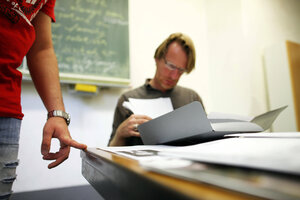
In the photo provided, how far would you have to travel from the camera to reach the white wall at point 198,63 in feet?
4.11

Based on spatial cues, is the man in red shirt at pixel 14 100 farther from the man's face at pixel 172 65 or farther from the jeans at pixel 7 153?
the man's face at pixel 172 65

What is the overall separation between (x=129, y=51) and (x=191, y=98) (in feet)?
2.06

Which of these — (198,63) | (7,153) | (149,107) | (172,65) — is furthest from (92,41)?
(7,153)

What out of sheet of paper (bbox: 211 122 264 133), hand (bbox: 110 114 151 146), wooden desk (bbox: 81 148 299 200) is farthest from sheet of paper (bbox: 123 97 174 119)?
wooden desk (bbox: 81 148 299 200)

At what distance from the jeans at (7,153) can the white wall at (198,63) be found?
87 centimetres

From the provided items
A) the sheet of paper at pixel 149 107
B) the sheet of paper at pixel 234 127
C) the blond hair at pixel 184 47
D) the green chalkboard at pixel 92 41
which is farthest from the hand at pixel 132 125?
the green chalkboard at pixel 92 41

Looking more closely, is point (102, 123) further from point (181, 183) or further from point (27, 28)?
point (181, 183)

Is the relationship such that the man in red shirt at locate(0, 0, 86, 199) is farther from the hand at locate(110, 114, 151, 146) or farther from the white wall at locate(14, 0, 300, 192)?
the white wall at locate(14, 0, 300, 192)

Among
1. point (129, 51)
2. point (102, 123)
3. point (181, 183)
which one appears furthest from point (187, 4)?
point (181, 183)

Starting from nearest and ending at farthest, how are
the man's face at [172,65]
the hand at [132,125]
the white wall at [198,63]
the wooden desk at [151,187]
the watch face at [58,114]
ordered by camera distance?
the wooden desk at [151,187] < the watch face at [58,114] < the hand at [132,125] < the man's face at [172,65] < the white wall at [198,63]

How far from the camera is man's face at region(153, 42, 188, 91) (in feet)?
3.76

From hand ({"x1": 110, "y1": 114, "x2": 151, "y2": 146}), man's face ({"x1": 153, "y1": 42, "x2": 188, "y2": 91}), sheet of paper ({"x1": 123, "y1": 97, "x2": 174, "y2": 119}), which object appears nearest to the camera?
hand ({"x1": 110, "y1": 114, "x2": 151, "y2": 146})

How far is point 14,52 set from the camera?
456 mm

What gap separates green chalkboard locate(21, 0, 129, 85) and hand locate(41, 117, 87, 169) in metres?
0.93
